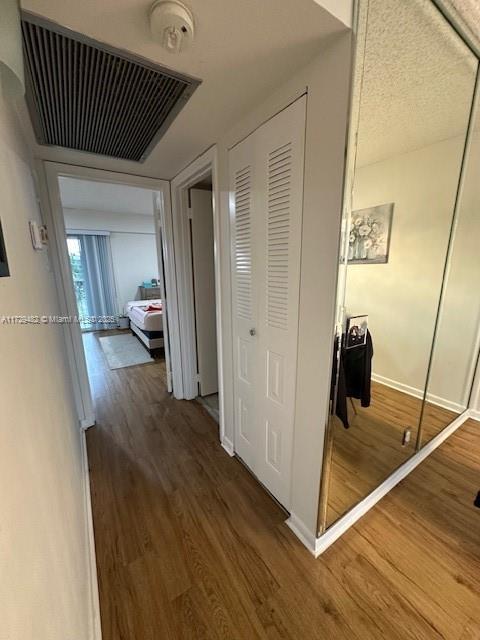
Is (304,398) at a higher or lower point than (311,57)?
Answer: lower

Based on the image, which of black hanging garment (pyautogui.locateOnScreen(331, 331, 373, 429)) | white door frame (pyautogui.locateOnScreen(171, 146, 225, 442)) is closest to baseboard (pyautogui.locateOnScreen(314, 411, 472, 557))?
black hanging garment (pyautogui.locateOnScreen(331, 331, 373, 429))

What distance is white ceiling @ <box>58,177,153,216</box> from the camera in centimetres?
373

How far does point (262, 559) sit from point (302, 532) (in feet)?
0.81

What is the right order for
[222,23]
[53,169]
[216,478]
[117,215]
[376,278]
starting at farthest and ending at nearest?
[117,215] < [53,169] < [216,478] < [376,278] < [222,23]

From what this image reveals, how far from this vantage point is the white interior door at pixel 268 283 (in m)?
1.18

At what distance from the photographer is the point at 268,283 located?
1379 millimetres

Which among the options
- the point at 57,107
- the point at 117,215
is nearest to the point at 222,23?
the point at 57,107

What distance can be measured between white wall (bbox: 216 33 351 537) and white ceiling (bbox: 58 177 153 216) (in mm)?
2932

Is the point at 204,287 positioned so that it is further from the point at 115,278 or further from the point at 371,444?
the point at 115,278

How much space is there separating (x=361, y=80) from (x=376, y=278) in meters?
0.82

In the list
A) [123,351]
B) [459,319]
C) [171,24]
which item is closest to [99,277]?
[123,351]

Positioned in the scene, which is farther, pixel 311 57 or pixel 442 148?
pixel 442 148

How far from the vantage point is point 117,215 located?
5852mm

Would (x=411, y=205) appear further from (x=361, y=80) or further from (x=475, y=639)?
(x=475, y=639)
